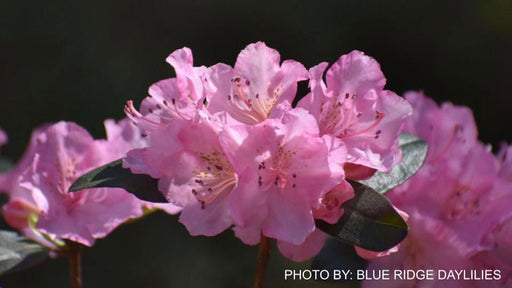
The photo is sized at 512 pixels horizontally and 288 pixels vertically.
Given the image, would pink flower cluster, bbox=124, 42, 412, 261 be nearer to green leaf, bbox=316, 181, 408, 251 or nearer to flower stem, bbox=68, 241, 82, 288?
green leaf, bbox=316, 181, 408, 251

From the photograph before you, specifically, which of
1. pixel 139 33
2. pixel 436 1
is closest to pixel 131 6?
pixel 139 33

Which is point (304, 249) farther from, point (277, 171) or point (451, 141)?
point (451, 141)

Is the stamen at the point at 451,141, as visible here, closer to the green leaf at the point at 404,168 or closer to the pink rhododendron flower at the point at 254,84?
the green leaf at the point at 404,168

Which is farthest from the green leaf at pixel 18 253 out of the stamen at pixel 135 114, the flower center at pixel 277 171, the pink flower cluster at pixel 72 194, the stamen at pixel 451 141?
the stamen at pixel 451 141

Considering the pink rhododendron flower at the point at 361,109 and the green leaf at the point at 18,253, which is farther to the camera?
the green leaf at the point at 18,253

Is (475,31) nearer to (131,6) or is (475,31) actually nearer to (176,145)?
(131,6)

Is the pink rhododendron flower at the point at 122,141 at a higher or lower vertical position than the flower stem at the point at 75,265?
higher
